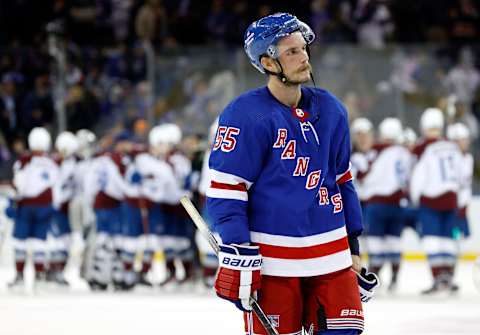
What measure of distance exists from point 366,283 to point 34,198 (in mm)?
6858

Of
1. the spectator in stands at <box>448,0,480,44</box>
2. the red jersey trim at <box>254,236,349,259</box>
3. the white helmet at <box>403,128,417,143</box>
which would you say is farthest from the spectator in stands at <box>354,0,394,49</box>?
the red jersey trim at <box>254,236,349,259</box>

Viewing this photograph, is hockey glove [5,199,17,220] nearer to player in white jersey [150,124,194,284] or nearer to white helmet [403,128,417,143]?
player in white jersey [150,124,194,284]

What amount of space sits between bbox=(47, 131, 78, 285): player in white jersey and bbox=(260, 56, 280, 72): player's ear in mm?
7015

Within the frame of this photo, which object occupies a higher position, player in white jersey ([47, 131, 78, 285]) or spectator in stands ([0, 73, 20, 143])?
spectator in stands ([0, 73, 20, 143])

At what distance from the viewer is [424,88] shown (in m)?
11.9

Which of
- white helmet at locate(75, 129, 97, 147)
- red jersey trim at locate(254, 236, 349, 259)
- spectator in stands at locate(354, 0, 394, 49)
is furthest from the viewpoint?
spectator in stands at locate(354, 0, 394, 49)

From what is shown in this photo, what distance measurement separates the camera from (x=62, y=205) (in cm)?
1071

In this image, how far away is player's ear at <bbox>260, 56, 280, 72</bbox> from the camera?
3708mm

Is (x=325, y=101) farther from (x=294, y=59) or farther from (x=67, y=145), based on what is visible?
(x=67, y=145)

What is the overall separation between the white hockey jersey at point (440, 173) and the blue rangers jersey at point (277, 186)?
19.1 ft

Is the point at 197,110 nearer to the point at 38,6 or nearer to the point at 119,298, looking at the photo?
the point at 119,298

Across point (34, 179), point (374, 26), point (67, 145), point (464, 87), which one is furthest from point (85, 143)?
point (374, 26)

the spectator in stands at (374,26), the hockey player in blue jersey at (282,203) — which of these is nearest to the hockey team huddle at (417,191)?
the spectator in stands at (374,26)

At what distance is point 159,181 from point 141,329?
297 cm
